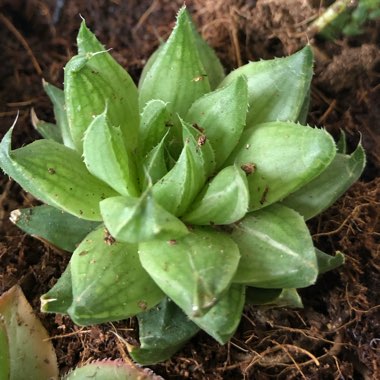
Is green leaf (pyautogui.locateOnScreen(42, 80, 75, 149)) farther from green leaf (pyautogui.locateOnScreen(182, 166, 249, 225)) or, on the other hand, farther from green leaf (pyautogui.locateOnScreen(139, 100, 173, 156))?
green leaf (pyautogui.locateOnScreen(182, 166, 249, 225))

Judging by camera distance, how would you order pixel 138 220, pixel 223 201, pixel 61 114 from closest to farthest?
pixel 138 220, pixel 223 201, pixel 61 114

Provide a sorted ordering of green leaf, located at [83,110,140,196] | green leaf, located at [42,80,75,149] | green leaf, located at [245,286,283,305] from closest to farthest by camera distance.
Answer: green leaf, located at [83,110,140,196]
green leaf, located at [245,286,283,305]
green leaf, located at [42,80,75,149]

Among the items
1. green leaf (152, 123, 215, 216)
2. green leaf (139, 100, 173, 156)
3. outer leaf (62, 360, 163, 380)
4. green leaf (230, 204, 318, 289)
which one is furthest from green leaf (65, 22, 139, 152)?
outer leaf (62, 360, 163, 380)

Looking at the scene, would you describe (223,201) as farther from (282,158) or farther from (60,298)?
(60,298)

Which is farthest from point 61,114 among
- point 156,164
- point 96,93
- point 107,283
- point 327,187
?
point 327,187

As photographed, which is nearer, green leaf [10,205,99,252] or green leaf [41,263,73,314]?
green leaf [41,263,73,314]

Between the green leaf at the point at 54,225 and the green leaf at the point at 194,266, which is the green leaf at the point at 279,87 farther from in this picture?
the green leaf at the point at 54,225

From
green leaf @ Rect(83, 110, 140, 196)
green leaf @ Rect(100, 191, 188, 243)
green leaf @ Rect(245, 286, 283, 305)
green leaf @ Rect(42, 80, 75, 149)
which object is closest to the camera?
green leaf @ Rect(100, 191, 188, 243)
